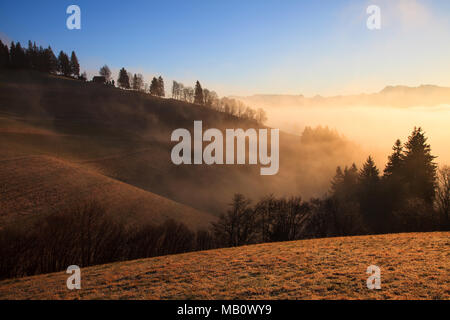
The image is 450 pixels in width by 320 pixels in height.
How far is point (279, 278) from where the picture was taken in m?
10.9

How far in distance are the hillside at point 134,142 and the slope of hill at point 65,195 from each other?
19.7 ft

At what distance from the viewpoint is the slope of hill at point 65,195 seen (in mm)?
31297

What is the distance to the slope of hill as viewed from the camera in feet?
103

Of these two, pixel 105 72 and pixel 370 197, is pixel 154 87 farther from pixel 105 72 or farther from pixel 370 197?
pixel 370 197

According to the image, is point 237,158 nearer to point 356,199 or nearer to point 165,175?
point 165,175

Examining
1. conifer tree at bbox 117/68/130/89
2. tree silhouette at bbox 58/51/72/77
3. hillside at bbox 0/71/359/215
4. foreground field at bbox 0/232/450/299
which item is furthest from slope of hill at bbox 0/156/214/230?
tree silhouette at bbox 58/51/72/77

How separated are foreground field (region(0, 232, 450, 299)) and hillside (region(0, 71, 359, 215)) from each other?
38.0 meters

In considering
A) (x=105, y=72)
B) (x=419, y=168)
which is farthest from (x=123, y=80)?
(x=419, y=168)

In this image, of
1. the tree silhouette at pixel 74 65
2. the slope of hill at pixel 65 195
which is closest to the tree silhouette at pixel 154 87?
the tree silhouette at pixel 74 65

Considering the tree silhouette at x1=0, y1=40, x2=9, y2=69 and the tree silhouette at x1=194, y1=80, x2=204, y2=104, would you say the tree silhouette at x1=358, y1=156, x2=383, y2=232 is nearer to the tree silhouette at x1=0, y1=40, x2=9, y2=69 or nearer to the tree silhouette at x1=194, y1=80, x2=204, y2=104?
the tree silhouette at x1=194, y1=80, x2=204, y2=104

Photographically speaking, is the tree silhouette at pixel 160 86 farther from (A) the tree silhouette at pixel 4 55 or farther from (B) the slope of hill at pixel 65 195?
(B) the slope of hill at pixel 65 195

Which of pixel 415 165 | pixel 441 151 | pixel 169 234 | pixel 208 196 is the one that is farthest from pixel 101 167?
pixel 441 151

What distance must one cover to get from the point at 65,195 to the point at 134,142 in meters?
40.5

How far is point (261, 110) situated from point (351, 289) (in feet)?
449
